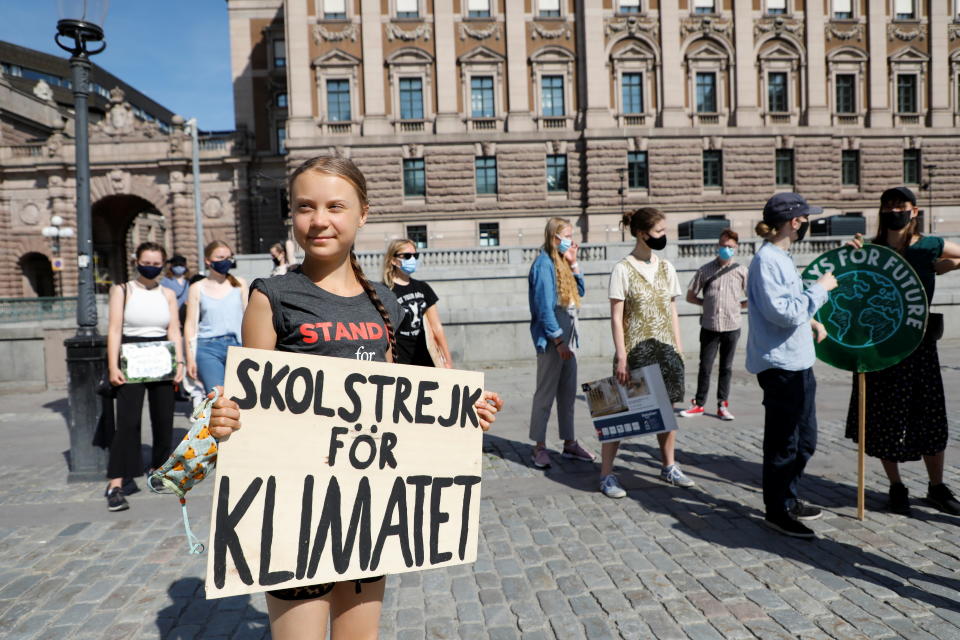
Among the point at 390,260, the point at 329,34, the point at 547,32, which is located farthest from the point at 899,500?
the point at 329,34

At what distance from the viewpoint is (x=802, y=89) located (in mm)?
32812

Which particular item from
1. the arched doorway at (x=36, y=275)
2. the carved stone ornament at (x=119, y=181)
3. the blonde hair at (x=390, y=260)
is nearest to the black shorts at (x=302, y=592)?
the blonde hair at (x=390, y=260)

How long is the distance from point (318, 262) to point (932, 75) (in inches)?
1655

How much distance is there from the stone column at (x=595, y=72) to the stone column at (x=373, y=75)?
10236 millimetres

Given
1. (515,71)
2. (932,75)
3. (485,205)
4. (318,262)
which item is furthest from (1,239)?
(932,75)

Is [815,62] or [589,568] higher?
[815,62]

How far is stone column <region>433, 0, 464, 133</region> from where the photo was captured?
31.5m

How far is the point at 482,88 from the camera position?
106ft

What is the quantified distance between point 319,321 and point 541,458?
13.5 feet

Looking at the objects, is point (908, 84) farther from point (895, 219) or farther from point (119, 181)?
point (119, 181)

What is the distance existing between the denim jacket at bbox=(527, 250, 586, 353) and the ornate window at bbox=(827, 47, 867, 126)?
113 feet

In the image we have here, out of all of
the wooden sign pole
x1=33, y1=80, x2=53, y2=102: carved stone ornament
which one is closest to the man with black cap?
the wooden sign pole

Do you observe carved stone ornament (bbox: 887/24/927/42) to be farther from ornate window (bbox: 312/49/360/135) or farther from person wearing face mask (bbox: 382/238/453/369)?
person wearing face mask (bbox: 382/238/453/369)

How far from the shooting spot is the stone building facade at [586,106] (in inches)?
1241
